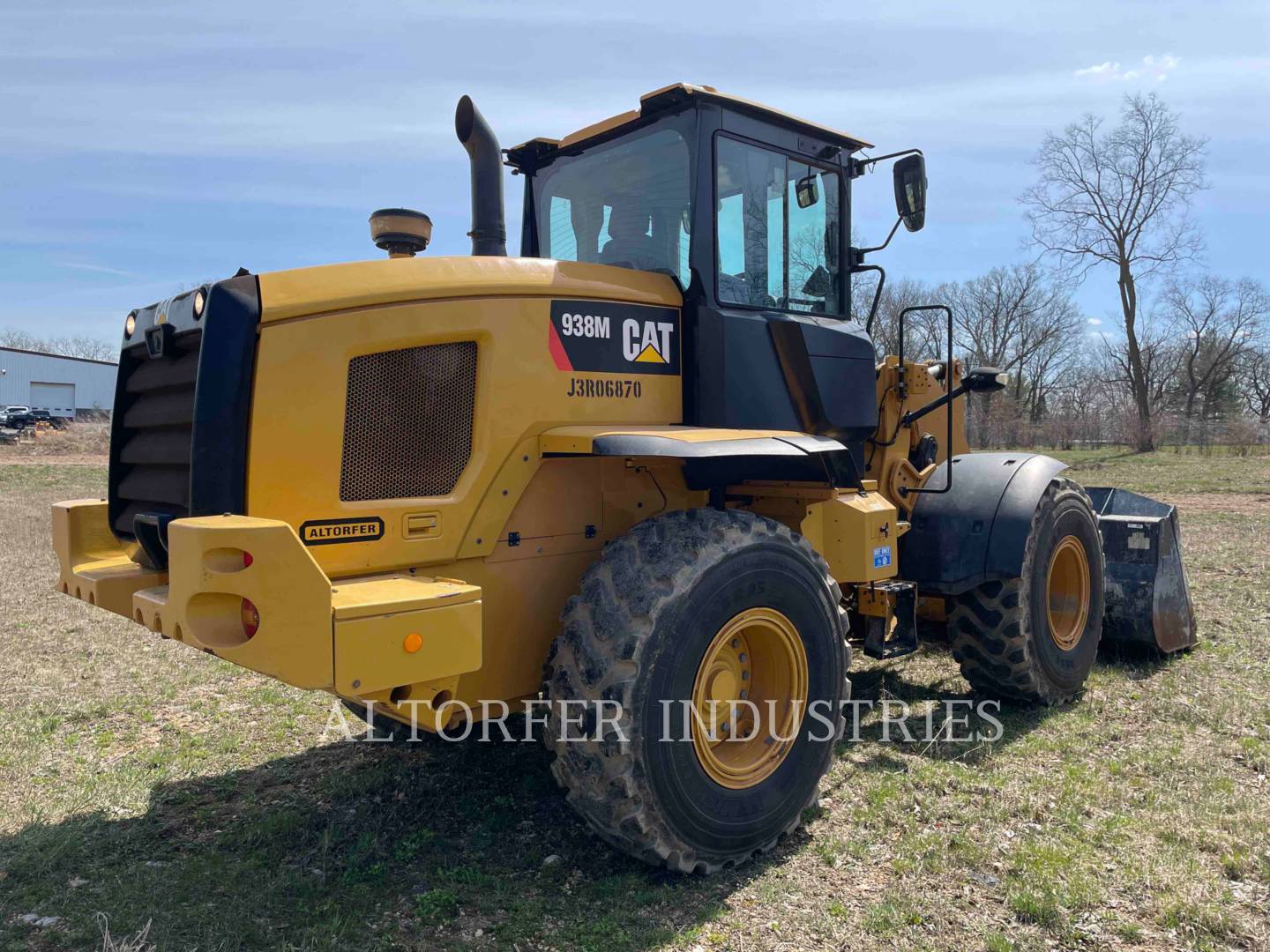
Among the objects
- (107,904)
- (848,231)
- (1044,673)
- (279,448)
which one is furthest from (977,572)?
(107,904)

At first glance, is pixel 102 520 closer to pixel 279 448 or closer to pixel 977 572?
pixel 279 448

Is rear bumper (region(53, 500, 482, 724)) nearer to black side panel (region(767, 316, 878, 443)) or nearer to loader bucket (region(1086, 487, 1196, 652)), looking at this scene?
black side panel (region(767, 316, 878, 443))

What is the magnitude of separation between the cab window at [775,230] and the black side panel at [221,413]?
206 cm

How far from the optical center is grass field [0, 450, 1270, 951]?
317 centimetres

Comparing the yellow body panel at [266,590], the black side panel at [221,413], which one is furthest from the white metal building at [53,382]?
the yellow body panel at [266,590]

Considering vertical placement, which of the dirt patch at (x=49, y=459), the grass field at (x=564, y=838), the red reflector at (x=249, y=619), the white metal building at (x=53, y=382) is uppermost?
the white metal building at (x=53, y=382)

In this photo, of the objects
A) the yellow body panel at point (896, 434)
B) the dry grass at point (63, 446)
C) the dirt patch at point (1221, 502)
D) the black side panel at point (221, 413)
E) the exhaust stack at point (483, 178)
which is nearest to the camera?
the black side panel at point (221, 413)

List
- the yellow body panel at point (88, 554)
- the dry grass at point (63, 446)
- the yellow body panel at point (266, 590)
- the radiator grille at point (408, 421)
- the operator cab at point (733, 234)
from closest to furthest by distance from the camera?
the yellow body panel at point (266, 590) < the radiator grille at point (408, 421) < the yellow body panel at point (88, 554) < the operator cab at point (733, 234) < the dry grass at point (63, 446)

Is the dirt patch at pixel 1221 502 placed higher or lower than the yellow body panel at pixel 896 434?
lower

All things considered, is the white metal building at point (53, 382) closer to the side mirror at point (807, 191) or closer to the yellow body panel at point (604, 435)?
the side mirror at point (807, 191)

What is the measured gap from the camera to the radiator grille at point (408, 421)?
10.8 feet

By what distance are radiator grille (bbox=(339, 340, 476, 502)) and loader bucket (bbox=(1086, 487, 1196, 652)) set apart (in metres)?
4.90

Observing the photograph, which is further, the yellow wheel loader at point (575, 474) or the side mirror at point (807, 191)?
the side mirror at point (807, 191)

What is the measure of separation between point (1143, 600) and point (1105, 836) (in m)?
2.90
